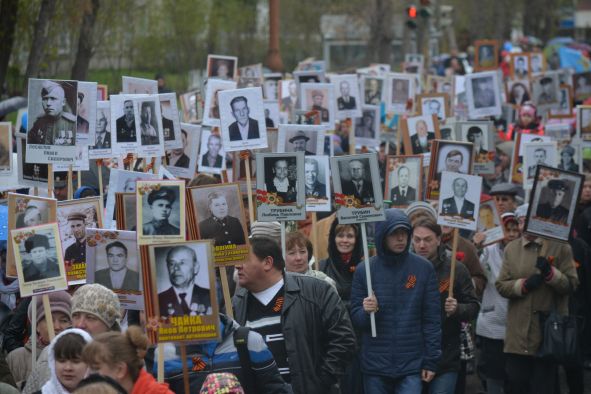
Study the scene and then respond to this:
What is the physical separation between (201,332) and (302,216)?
8.32 ft

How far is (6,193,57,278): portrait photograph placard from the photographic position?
24.8 feet

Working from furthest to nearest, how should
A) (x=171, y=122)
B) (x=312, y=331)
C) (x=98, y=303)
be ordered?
(x=171, y=122)
(x=312, y=331)
(x=98, y=303)

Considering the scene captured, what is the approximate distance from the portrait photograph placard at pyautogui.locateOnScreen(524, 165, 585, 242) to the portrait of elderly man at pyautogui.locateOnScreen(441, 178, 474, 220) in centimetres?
43

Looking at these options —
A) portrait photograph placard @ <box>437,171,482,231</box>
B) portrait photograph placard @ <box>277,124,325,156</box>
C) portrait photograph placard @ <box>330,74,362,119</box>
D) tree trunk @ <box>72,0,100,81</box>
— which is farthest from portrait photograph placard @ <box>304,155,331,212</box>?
tree trunk @ <box>72,0,100,81</box>

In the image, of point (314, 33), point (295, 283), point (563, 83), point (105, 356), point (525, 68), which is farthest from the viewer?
point (314, 33)

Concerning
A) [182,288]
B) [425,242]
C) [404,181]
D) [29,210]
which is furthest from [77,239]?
[404,181]

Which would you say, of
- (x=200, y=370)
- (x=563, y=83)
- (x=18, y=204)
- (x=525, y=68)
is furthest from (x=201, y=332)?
(x=525, y=68)

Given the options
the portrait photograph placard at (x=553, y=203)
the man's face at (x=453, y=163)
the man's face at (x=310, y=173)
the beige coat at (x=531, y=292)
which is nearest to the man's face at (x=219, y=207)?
the man's face at (x=310, y=173)

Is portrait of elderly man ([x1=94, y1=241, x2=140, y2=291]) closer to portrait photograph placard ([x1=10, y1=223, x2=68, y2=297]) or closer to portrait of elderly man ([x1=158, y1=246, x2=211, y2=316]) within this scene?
portrait photograph placard ([x1=10, y1=223, x2=68, y2=297])

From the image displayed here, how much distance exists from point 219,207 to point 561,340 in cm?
312

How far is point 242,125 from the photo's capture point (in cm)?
1041

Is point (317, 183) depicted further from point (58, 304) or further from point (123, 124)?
point (58, 304)

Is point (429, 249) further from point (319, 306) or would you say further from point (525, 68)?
point (525, 68)

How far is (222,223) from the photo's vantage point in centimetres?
776
